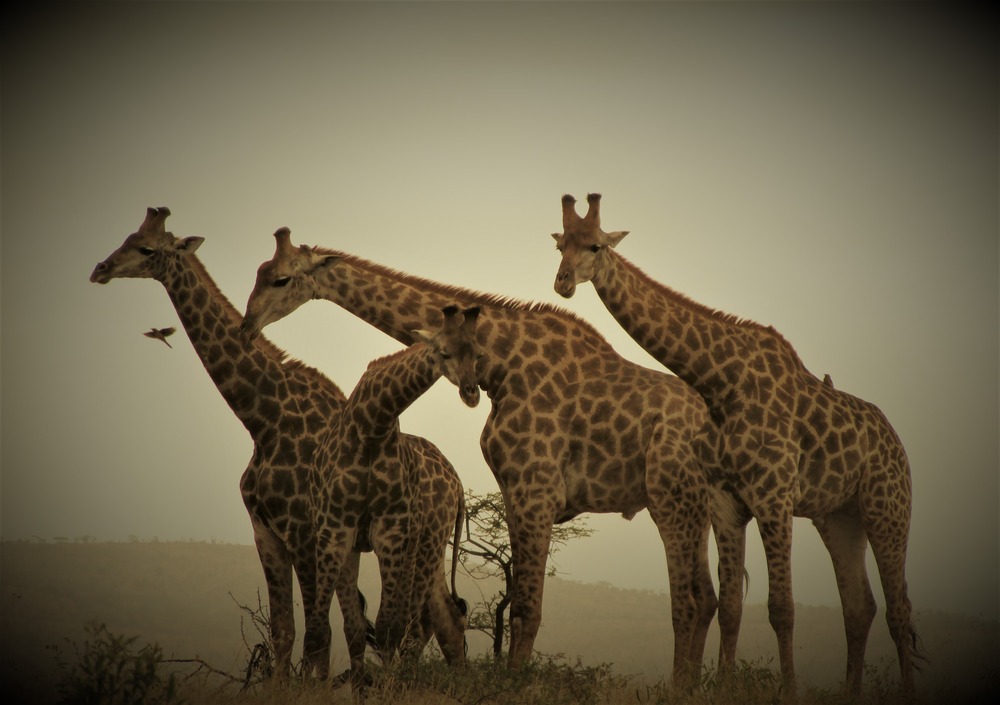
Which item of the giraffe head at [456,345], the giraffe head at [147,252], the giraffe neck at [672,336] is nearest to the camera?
the giraffe head at [456,345]

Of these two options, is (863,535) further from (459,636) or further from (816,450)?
(459,636)

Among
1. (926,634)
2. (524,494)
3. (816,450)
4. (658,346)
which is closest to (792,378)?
(816,450)

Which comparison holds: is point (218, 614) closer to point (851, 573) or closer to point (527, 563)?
point (527, 563)

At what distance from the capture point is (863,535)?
496 inches

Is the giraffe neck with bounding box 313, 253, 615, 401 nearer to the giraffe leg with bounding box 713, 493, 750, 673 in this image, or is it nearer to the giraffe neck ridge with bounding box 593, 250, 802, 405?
the giraffe neck ridge with bounding box 593, 250, 802, 405

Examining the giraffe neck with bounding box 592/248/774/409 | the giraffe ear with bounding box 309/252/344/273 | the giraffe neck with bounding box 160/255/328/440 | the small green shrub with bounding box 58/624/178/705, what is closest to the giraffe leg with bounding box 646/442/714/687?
the giraffe neck with bounding box 592/248/774/409

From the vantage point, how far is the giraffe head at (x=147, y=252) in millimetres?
12352

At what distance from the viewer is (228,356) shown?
41.2ft

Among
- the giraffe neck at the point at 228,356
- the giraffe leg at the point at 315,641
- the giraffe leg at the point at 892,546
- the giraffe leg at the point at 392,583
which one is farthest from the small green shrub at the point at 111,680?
the giraffe leg at the point at 892,546

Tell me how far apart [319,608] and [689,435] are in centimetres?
455

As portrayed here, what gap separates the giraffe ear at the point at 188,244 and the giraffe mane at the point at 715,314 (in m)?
5.00

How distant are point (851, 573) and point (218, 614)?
1534 centimetres

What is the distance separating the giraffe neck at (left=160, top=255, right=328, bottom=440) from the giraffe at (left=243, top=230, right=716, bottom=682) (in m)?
0.51

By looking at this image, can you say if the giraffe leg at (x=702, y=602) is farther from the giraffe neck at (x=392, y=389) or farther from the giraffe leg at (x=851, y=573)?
the giraffe neck at (x=392, y=389)
